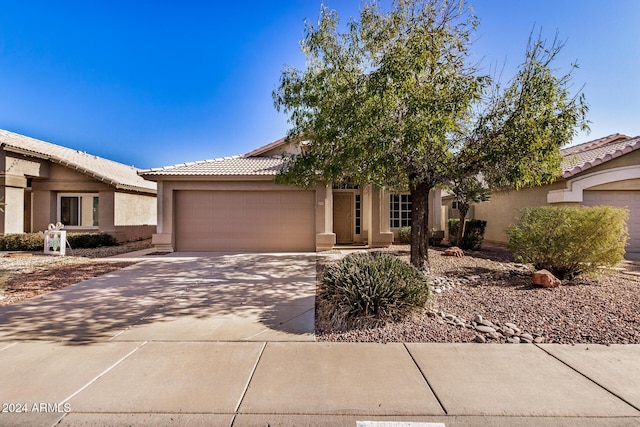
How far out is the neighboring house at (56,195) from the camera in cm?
1394

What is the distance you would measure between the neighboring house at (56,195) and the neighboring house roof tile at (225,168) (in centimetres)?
370

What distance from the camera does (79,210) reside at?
15.8m

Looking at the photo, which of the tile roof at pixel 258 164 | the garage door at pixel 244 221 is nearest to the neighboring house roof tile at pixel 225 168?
the tile roof at pixel 258 164

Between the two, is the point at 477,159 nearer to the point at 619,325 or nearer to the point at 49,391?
the point at 619,325

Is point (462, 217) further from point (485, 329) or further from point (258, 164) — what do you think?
point (258, 164)

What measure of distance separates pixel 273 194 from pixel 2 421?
36.5ft

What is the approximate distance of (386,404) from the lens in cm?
306

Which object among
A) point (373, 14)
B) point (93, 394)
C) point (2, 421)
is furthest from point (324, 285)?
point (373, 14)

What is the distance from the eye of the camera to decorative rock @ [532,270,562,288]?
6.70 meters

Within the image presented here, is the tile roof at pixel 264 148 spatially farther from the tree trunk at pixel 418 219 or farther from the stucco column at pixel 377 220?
the tree trunk at pixel 418 219

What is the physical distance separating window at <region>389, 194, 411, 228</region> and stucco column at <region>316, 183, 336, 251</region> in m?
3.75

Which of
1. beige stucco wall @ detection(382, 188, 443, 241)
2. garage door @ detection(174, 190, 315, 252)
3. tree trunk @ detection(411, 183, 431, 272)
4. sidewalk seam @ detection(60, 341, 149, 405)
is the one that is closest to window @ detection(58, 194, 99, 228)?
garage door @ detection(174, 190, 315, 252)

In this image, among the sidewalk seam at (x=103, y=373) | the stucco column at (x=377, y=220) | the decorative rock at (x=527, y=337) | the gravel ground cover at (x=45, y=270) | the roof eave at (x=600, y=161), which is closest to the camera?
the sidewalk seam at (x=103, y=373)

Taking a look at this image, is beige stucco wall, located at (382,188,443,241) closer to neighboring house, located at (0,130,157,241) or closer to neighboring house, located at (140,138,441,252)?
neighboring house, located at (140,138,441,252)
